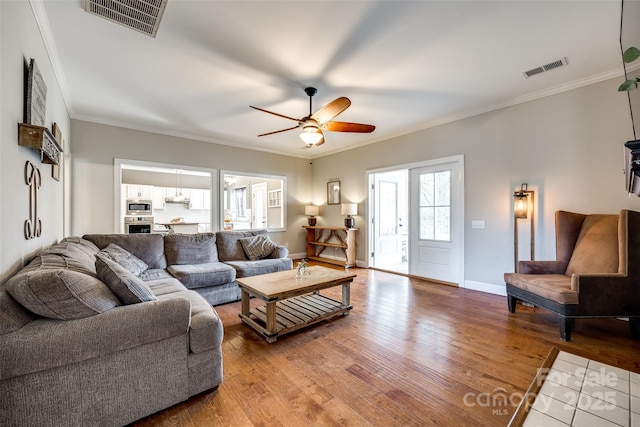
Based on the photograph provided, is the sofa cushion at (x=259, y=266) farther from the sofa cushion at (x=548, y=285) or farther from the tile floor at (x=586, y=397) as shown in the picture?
the tile floor at (x=586, y=397)

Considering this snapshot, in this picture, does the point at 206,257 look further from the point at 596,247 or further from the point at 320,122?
the point at 596,247

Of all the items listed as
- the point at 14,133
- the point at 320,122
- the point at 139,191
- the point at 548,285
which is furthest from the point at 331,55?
the point at 139,191

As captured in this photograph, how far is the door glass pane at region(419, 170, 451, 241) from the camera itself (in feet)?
14.7

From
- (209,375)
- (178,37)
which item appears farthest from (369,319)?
(178,37)

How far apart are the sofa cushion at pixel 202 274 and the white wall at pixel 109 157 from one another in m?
1.98

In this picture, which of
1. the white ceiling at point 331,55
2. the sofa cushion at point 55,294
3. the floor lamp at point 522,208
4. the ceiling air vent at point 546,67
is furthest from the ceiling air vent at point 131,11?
the floor lamp at point 522,208

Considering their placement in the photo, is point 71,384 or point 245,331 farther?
point 245,331

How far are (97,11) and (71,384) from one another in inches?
101

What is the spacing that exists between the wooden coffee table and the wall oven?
4850mm

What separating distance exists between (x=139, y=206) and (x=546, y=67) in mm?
8238

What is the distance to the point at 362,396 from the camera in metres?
1.77

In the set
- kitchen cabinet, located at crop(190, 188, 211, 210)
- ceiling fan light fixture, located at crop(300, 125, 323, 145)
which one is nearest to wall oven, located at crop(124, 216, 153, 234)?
kitchen cabinet, located at crop(190, 188, 211, 210)

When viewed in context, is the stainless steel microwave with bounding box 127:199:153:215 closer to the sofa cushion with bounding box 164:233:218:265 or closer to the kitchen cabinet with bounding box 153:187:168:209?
the kitchen cabinet with bounding box 153:187:168:209

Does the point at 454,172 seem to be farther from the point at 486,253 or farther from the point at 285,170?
the point at 285,170
